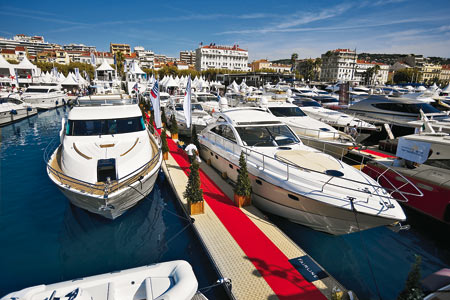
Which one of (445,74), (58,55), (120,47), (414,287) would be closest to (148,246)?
(414,287)

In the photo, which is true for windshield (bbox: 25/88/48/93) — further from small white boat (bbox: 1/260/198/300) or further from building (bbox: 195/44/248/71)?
building (bbox: 195/44/248/71)

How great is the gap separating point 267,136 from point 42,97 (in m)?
33.0

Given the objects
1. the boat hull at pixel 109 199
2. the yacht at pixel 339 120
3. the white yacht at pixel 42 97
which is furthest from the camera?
the white yacht at pixel 42 97

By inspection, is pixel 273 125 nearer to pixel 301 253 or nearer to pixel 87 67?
pixel 301 253

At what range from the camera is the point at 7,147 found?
1622cm

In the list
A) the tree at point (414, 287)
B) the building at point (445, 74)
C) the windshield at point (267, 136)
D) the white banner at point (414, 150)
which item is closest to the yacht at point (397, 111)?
the white banner at point (414, 150)

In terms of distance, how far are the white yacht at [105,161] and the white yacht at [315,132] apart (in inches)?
290

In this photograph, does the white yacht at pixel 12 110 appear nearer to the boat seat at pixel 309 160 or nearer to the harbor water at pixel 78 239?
the harbor water at pixel 78 239

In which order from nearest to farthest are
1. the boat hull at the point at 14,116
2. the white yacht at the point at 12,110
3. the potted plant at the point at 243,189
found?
the potted plant at the point at 243,189
the boat hull at the point at 14,116
the white yacht at the point at 12,110

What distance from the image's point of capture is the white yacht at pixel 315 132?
11.7 metres

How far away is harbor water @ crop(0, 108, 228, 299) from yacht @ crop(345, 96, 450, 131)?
14793 millimetres

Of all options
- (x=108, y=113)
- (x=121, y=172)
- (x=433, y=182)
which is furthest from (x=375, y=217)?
(x=108, y=113)

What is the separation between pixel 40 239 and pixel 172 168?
555cm

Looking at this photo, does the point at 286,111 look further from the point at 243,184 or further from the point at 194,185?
the point at 194,185
